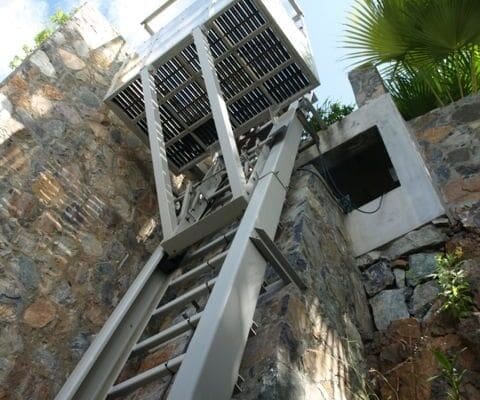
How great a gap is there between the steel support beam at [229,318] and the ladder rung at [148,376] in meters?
0.26

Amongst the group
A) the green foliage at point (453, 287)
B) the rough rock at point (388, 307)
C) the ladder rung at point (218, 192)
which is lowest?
the rough rock at point (388, 307)

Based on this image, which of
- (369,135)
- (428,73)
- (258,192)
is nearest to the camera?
(258,192)

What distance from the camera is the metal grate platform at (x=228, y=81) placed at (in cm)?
398

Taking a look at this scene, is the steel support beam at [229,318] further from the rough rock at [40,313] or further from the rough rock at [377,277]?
the rough rock at [40,313]

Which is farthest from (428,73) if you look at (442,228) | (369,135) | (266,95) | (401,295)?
(401,295)

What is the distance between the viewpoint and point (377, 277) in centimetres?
325

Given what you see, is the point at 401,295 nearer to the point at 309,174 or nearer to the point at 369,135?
the point at 309,174


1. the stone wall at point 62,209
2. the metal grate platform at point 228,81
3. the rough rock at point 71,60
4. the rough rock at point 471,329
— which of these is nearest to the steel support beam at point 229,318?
the rough rock at point 471,329

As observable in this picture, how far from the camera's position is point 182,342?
258 cm

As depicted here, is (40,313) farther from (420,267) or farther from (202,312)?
(420,267)

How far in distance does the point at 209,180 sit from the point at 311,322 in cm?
148

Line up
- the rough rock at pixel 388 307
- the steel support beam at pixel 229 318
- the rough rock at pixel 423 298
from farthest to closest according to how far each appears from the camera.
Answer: the rough rock at pixel 388 307 < the rough rock at pixel 423 298 < the steel support beam at pixel 229 318

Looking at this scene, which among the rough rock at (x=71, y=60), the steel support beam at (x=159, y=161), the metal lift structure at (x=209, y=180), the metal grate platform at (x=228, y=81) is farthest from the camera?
the rough rock at (x=71, y=60)

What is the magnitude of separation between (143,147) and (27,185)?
134 cm
